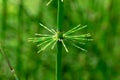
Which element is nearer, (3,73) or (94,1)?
(3,73)

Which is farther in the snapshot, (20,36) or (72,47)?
(72,47)

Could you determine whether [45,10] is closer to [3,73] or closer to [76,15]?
[76,15]

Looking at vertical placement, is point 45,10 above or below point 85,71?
above

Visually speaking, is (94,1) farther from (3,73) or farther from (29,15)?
(3,73)

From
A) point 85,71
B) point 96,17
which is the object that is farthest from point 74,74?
point 96,17

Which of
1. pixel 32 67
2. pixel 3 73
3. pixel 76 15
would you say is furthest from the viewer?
pixel 76 15

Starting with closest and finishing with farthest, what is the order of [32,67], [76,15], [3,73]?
1. [3,73]
2. [32,67]
3. [76,15]

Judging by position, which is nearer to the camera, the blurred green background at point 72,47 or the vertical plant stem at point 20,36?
the vertical plant stem at point 20,36

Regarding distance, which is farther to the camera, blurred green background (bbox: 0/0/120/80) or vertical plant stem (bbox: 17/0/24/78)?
blurred green background (bbox: 0/0/120/80)
